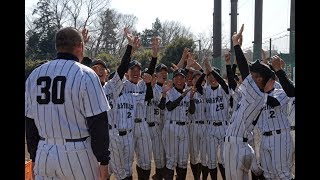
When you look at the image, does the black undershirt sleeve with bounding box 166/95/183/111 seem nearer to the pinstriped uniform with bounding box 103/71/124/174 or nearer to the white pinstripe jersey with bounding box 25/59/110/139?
the pinstriped uniform with bounding box 103/71/124/174

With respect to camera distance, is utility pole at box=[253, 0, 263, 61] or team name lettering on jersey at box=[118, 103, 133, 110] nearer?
team name lettering on jersey at box=[118, 103, 133, 110]

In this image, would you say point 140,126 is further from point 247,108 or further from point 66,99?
point 66,99

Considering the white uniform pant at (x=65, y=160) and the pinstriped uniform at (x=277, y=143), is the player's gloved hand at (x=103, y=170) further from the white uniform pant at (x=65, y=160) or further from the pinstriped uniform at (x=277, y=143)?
the pinstriped uniform at (x=277, y=143)

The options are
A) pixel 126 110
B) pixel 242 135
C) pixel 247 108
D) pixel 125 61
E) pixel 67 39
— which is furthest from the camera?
pixel 126 110

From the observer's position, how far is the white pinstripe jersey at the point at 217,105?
7.58 m

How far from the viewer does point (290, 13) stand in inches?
477

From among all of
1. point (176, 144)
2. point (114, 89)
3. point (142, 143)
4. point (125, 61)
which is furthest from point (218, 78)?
point (125, 61)

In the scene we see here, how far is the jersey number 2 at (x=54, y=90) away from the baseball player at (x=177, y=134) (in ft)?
12.9

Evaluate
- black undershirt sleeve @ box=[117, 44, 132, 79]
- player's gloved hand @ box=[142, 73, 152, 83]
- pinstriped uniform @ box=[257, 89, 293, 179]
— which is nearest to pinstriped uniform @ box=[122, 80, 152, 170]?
player's gloved hand @ box=[142, 73, 152, 83]

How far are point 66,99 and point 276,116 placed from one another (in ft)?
9.53

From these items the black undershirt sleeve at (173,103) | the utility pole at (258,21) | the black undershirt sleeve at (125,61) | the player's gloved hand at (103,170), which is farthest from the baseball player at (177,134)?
the utility pole at (258,21)

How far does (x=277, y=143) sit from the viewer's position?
18.0ft

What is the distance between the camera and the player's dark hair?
3689 mm

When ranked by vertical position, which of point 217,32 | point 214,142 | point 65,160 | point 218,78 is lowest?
point 214,142
